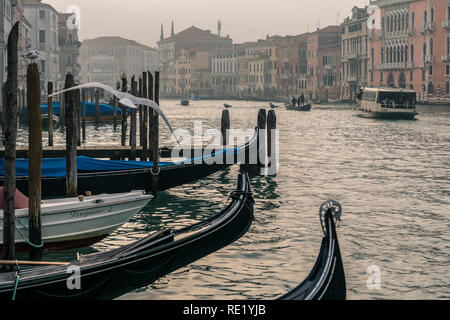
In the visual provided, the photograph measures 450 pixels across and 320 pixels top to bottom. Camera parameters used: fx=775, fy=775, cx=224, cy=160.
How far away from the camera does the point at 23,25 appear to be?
52656 millimetres

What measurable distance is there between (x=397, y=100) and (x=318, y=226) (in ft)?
104

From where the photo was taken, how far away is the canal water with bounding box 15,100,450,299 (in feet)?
26.6

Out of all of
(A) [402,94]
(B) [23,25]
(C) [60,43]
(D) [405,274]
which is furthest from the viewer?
(C) [60,43]

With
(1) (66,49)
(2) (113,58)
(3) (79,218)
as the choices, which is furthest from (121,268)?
(2) (113,58)

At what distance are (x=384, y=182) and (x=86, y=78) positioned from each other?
14609 centimetres

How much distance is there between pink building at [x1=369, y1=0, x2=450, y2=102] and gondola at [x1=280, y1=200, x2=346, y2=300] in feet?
167

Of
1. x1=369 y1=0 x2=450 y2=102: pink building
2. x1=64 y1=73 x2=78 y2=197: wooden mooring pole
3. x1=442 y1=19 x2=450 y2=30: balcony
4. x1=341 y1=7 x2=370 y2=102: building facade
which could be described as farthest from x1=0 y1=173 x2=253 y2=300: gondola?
x1=341 y1=7 x2=370 y2=102: building facade

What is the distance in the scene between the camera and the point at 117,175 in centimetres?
1299

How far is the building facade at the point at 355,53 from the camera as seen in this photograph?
69.5m

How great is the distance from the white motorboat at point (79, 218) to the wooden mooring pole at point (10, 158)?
622mm

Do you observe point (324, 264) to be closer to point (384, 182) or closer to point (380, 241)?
point (380, 241)

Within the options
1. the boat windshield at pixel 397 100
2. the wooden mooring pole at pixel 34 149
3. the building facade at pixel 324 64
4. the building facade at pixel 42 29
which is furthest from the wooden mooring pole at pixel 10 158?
the building facade at pixel 324 64

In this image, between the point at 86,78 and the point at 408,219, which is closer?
the point at 408,219
